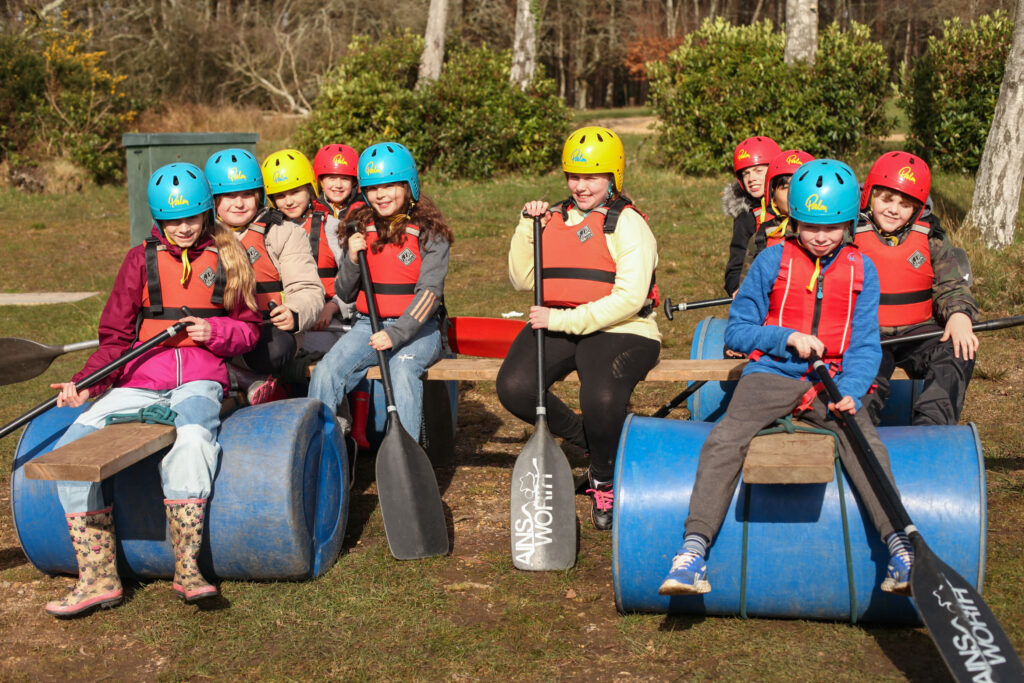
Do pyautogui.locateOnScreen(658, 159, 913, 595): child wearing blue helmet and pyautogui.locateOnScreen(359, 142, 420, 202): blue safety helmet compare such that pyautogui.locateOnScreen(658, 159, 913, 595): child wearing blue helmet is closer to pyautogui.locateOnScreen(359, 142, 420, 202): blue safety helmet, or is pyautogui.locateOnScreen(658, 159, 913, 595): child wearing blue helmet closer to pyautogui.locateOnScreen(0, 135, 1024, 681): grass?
pyautogui.locateOnScreen(0, 135, 1024, 681): grass

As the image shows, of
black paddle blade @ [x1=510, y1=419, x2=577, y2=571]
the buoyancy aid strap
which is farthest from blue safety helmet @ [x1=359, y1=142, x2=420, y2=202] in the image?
black paddle blade @ [x1=510, y1=419, x2=577, y2=571]

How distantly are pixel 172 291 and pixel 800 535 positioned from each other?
10.1 ft

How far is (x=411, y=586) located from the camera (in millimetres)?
4781

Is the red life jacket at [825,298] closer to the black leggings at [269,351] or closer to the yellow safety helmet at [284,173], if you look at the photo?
the black leggings at [269,351]

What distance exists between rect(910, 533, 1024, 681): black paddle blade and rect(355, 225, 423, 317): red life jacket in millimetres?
3207

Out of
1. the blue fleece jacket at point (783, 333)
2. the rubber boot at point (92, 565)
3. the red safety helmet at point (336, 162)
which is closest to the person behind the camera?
the rubber boot at point (92, 565)

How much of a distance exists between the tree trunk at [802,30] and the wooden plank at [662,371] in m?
11.3

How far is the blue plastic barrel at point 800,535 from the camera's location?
402 centimetres

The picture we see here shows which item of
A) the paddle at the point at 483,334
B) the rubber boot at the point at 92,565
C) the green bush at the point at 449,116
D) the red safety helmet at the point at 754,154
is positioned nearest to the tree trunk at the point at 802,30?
the green bush at the point at 449,116

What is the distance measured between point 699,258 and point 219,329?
8.38 m

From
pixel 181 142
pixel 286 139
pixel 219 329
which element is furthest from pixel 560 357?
pixel 286 139

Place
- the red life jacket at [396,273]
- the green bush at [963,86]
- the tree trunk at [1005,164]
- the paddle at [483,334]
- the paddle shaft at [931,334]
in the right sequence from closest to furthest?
the paddle shaft at [931,334] < the red life jacket at [396,273] < the paddle at [483,334] < the tree trunk at [1005,164] < the green bush at [963,86]

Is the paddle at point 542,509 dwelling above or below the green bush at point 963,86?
below

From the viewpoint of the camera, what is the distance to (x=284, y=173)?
22.2ft
